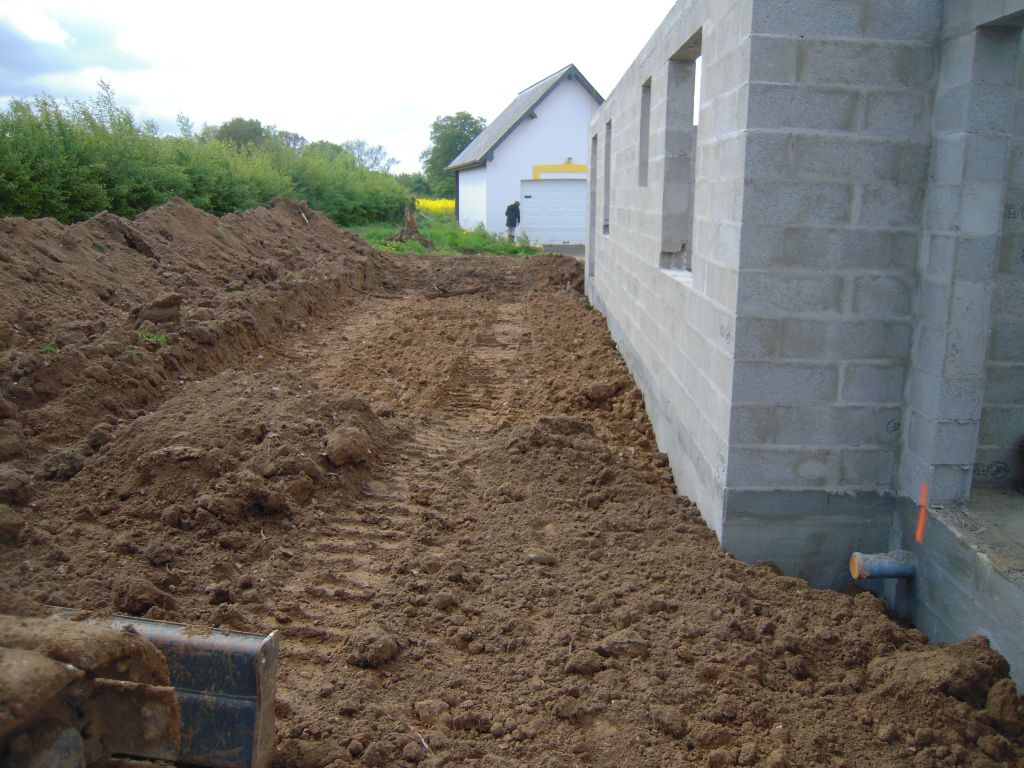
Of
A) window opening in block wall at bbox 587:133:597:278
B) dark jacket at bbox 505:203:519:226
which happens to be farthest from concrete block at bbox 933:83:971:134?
dark jacket at bbox 505:203:519:226

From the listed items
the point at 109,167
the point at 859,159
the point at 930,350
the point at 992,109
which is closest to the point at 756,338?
the point at 930,350

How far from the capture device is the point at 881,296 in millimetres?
4332

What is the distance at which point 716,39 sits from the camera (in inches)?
189

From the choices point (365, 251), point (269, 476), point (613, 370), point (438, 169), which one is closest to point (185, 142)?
point (365, 251)

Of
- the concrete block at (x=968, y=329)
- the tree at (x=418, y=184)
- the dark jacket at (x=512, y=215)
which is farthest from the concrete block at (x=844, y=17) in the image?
the tree at (x=418, y=184)

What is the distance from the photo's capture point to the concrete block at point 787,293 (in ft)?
14.2

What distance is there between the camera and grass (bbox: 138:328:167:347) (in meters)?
7.86

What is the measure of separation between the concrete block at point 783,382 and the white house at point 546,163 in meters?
26.1

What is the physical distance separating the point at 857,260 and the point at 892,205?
1.09ft

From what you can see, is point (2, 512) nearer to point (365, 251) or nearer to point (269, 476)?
point (269, 476)

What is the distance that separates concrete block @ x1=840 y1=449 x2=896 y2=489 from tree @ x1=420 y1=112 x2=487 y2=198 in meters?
50.6

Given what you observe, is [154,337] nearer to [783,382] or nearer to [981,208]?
[783,382]

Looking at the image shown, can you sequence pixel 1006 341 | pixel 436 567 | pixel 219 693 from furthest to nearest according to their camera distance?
pixel 436 567
pixel 1006 341
pixel 219 693

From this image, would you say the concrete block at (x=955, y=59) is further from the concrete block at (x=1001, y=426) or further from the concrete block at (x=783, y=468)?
the concrete block at (x=783, y=468)
